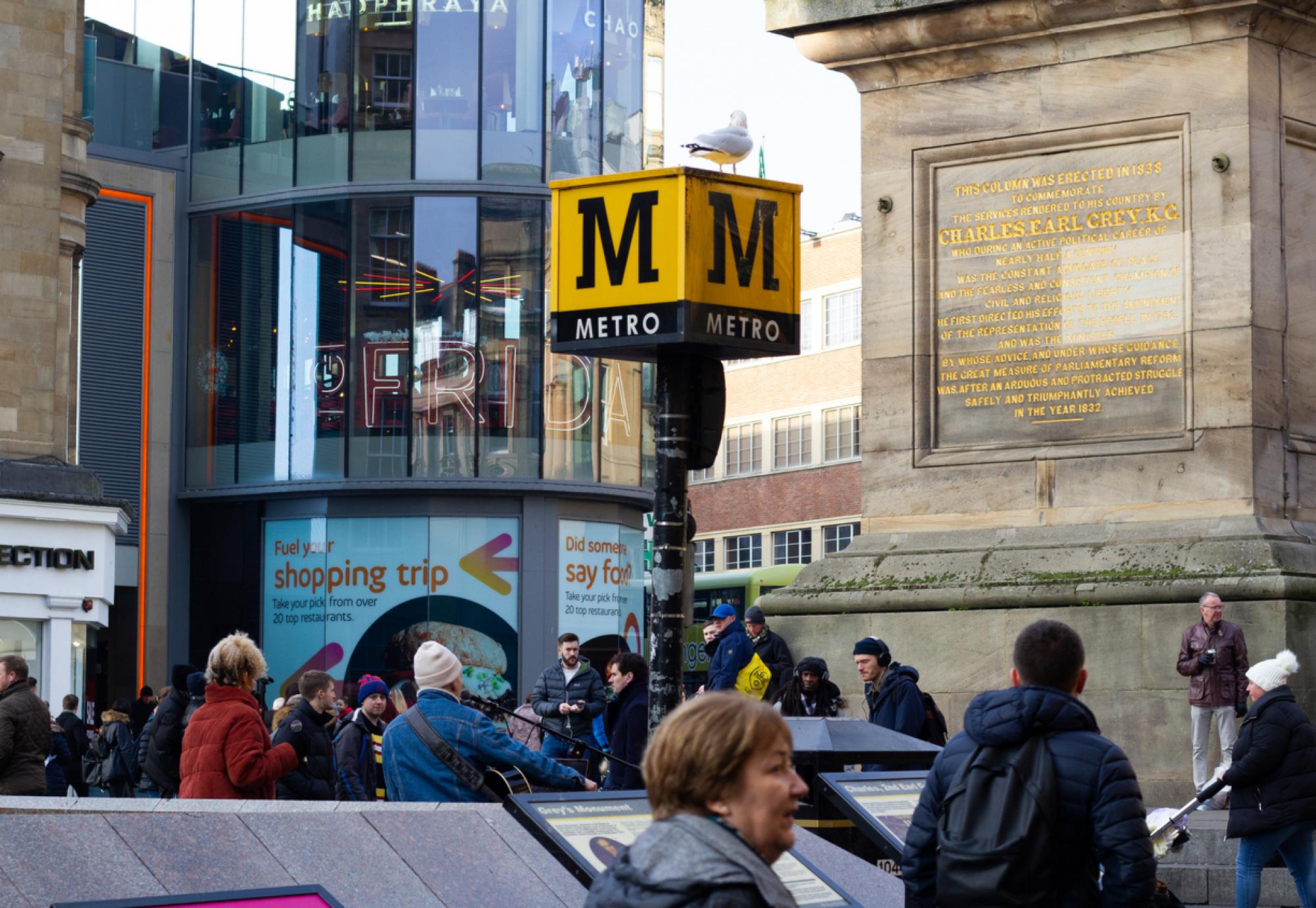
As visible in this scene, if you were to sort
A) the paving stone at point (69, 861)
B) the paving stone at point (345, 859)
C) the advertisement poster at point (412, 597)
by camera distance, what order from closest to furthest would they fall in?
the paving stone at point (69, 861), the paving stone at point (345, 859), the advertisement poster at point (412, 597)

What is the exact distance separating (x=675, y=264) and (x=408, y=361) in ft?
95.5

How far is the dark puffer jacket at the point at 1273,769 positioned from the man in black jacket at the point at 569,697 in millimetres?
5632

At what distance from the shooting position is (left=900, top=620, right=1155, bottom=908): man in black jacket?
Answer: 579 centimetres

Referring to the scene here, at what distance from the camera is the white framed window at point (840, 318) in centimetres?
6400

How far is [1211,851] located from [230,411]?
29984 millimetres

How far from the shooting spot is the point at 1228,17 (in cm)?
1289

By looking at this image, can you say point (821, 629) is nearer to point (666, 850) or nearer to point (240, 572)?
point (666, 850)

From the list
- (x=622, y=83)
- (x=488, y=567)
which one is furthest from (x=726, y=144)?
(x=622, y=83)

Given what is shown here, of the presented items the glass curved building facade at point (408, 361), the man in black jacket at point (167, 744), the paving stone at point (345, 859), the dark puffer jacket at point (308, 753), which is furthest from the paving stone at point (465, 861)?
the glass curved building facade at point (408, 361)

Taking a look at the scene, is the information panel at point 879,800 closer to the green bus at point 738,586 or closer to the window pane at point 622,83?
the window pane at point 622,83

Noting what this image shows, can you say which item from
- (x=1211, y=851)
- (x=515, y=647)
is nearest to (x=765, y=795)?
(x=1211, y=851)

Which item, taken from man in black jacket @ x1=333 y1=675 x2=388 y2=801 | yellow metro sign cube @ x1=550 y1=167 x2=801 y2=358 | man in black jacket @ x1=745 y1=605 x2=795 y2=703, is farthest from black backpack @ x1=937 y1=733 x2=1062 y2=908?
man in black jacket @ x1=333 y1=675 x2=388 y2=801

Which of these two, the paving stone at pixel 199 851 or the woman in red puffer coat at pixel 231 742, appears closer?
the paving stone at pixel 199 851

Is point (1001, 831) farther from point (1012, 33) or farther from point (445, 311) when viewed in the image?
point (445, 311)
